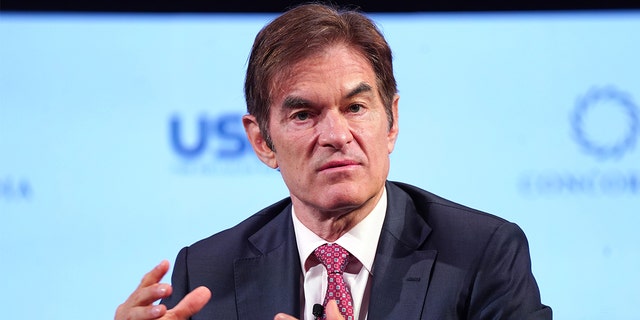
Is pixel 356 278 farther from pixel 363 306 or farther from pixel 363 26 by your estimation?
pixel 363 26

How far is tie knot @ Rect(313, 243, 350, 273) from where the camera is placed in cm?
244

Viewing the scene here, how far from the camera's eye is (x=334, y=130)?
234 centimetres

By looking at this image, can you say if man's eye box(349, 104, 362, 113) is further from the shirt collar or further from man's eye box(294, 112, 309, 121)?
the shirt collar

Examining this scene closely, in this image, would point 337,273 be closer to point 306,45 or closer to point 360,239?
point 360,239

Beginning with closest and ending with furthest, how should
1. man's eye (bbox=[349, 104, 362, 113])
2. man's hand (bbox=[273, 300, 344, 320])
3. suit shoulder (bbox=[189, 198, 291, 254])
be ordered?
man's hand (bbox=[273, 300, 344, 320]) < man's eye (bbox=[349, 104, 362, 113]) < suit shoulder (bbox=[189, 198, 291, 254])

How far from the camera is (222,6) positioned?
13.3ft

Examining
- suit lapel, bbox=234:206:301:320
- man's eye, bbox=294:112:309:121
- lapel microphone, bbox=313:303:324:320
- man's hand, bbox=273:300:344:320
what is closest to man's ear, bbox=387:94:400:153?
man's eye, bbox=294:112:309:121

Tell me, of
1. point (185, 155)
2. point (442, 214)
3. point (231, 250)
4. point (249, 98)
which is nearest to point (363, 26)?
point (249, 98)

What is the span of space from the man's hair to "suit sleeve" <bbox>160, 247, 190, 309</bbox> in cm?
46

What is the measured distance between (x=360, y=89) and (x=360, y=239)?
0.44 metres

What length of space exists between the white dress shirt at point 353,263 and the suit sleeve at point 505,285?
318 mm

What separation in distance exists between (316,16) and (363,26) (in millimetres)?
144

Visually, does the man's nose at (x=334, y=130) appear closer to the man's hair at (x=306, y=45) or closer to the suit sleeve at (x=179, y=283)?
the man's hair at (x=306, y=45)

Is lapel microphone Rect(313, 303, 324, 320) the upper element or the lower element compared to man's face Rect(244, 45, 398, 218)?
lower
